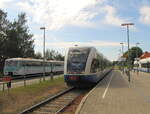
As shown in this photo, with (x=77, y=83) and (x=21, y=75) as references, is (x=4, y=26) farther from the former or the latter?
(x=77, y=83)

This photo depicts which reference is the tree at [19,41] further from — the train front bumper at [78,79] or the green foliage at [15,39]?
the train front bumper at [78,79]

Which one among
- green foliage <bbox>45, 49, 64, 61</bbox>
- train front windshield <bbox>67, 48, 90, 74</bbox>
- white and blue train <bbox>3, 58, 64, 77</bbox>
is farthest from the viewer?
green foliage <bbox>45, 49, 64, 61</bbox>

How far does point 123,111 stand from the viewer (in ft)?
30.0

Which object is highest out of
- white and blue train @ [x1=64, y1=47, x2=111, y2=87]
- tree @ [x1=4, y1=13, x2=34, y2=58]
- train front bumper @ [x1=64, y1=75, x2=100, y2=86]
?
tree @ [x1=4, y1=13, x2=34, y2=58]

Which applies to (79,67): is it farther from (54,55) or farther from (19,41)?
(54,55)

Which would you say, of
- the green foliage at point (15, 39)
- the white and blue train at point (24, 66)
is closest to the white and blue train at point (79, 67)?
the white and blue train at point (24, 66)

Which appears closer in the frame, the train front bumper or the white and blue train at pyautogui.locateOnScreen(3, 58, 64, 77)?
the train front bumper

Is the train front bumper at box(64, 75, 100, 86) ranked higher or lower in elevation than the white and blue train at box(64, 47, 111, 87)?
lower

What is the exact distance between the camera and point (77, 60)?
18484 millimetres

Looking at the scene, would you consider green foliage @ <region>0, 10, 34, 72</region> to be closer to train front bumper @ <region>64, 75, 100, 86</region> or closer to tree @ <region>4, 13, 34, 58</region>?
tree @ <region>4, 13, 34, 58</region>

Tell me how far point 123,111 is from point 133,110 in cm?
50

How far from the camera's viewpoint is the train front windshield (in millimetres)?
18188

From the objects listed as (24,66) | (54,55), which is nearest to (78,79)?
(24,66)

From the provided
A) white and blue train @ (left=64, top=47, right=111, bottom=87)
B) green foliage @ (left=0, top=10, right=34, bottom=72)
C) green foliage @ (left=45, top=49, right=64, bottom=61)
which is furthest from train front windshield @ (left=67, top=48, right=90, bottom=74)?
green foliage @ (left=45, top=49, right=64, bottom=61)
